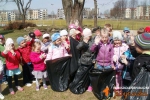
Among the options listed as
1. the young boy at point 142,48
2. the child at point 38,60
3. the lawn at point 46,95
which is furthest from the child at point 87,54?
the young boy at point 142,48

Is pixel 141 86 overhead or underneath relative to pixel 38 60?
underneath

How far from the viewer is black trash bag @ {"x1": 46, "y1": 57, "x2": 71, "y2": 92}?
398 cm

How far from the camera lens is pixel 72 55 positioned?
3965 millimetres

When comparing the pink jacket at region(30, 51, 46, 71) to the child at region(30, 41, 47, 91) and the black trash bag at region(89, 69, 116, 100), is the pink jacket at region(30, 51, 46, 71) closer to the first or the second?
the child at region(30, 41, 47, 91)

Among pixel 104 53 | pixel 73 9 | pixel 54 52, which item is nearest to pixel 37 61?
pixel 54 52

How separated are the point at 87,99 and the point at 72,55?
96 centimetres

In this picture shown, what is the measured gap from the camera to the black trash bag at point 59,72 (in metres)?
3.98

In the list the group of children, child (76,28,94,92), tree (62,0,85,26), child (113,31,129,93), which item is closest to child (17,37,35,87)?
the group of children

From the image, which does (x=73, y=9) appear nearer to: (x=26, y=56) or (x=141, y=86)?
(x=26, y=56)

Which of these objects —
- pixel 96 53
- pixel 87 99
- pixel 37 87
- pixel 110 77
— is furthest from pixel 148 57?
→ pixel 37 87

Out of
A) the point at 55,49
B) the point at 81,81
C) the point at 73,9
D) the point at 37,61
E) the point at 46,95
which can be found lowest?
the point at 46,95

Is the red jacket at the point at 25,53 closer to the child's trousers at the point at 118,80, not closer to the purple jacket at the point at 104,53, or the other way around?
the purple jacket at the point at 104,53

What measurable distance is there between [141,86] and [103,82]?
3.52 feet

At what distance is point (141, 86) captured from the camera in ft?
8.41
